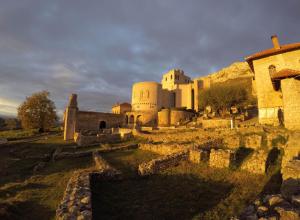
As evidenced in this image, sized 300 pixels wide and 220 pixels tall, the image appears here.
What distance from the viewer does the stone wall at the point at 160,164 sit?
10.1 meters

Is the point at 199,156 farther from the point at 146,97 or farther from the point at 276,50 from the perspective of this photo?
the point at 146,97

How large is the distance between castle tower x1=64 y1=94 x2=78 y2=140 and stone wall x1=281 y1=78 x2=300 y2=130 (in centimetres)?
3296

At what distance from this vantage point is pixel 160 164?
35.2 feet

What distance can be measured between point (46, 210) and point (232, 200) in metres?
6.90

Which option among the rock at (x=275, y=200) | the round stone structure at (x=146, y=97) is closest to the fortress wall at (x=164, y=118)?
the round stone structure at (x=146, y=97)

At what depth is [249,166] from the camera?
32.0ft

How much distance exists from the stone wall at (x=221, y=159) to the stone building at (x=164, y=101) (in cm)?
3728

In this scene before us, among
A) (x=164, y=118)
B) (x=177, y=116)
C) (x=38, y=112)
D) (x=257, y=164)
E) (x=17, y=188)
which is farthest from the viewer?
(x=164, y=118)

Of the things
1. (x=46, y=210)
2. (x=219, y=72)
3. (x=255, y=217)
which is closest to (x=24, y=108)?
(x=46, y=210)

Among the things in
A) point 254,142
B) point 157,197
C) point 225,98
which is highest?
point 225,98

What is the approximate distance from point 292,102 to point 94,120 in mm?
39544

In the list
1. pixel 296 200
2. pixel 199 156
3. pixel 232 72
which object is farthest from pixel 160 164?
pixel 232 72

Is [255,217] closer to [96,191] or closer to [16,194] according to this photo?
[96,191]

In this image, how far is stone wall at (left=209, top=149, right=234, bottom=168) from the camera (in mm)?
10508
